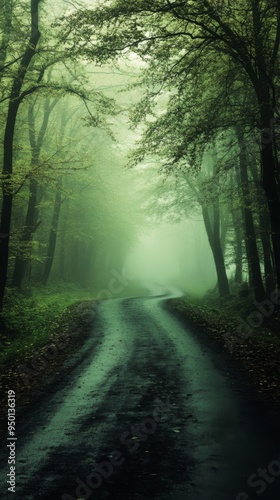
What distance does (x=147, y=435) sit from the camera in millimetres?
6398

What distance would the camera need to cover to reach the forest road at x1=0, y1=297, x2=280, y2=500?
4914 mm

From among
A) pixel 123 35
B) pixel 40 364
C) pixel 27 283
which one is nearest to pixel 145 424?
pixel 40 364

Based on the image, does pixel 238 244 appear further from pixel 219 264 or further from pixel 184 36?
pixel 184 36

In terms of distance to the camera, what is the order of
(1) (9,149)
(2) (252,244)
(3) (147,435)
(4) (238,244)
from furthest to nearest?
(4) (238,244) < (2) (252,244) < (1) (9,149) < (3) (147,435)

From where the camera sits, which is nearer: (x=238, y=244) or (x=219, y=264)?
(x=219, y=264)

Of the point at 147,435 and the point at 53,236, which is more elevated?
the point at 53,236

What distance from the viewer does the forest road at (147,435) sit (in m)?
4.91

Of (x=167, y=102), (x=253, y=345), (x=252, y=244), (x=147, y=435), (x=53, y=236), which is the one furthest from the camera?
(x=53, y=236)

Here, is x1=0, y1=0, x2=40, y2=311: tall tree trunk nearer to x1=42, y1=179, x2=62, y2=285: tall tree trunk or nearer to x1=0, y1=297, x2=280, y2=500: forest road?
x1=0, y1=297, x2=280, y2=500: forest road

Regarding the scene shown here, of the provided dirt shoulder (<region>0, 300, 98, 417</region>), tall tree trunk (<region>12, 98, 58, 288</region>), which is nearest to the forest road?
dirt shoulder (<region>0, 300, 98, 417</region>)

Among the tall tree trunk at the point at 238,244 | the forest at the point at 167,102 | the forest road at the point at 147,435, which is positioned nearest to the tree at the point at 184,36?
the forest at the point at 167,102

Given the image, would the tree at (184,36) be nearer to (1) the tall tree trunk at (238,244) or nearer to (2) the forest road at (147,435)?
(2) the forest road at (147,435)

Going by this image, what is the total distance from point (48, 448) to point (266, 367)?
5.90 meters

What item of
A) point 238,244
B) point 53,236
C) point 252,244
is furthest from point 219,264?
point 53,236
